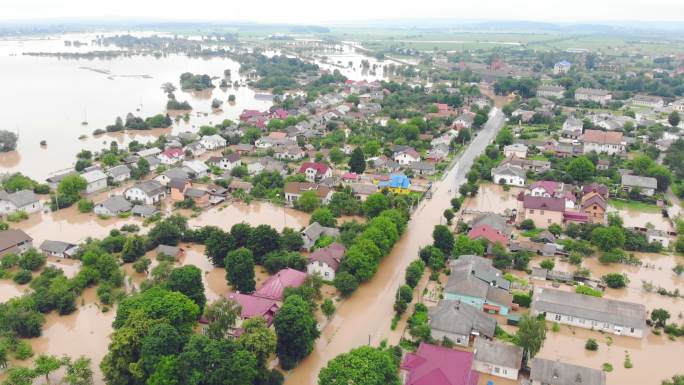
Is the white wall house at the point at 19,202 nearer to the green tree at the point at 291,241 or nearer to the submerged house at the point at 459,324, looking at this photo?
the green tree at the point at 291,241

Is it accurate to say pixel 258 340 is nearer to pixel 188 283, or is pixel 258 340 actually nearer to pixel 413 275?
pixel 188 283

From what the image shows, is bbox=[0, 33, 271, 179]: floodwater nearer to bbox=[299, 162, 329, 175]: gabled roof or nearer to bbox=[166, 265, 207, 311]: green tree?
bbox=[299, 162, 329, 175]: gabled roof

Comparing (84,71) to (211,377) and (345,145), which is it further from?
(211,377)

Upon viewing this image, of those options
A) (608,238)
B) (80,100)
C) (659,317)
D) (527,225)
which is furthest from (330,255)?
(80,100)

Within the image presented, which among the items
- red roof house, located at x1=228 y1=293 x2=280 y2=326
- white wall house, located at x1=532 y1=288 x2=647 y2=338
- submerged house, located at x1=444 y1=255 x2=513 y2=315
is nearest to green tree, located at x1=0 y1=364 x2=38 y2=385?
red roof house, located at x1=228 y1=293 x2=280 y2=326

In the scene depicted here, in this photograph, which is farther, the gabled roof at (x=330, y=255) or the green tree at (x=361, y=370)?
the gabled roof at (x=330, y=255)

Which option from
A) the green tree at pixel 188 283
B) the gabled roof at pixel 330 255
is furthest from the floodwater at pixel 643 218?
the green tree at pixel 188 283
